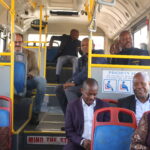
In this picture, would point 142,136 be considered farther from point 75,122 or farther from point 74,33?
point 74,33

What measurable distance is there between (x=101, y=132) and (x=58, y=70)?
5.02 m

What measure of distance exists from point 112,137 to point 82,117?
44 centimetres

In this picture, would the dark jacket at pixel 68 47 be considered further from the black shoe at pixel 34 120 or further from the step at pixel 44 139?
the step at pixel 44 139

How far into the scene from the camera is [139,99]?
337 cm

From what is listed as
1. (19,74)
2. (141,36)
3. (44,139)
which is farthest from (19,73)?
(141,36)

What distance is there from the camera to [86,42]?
4473 millimetres

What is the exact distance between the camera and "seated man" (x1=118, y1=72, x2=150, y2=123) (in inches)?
129

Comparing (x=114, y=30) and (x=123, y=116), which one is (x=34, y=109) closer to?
(x=123, y=116)

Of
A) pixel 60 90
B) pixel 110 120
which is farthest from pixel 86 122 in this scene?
pixel 60 90

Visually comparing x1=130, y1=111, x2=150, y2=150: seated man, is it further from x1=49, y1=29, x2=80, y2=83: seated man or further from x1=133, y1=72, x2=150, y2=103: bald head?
x1=49, y1=29, x2=80, y2=83: seated man

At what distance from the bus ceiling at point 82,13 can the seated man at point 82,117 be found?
358 cm

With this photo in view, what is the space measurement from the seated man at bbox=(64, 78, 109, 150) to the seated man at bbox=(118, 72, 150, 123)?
27 centimetres

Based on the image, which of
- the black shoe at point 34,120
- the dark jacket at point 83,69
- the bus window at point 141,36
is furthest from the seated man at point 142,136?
the bus window at point 141,36

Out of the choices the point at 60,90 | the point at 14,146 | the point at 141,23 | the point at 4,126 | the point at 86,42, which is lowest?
the point at 14,146
